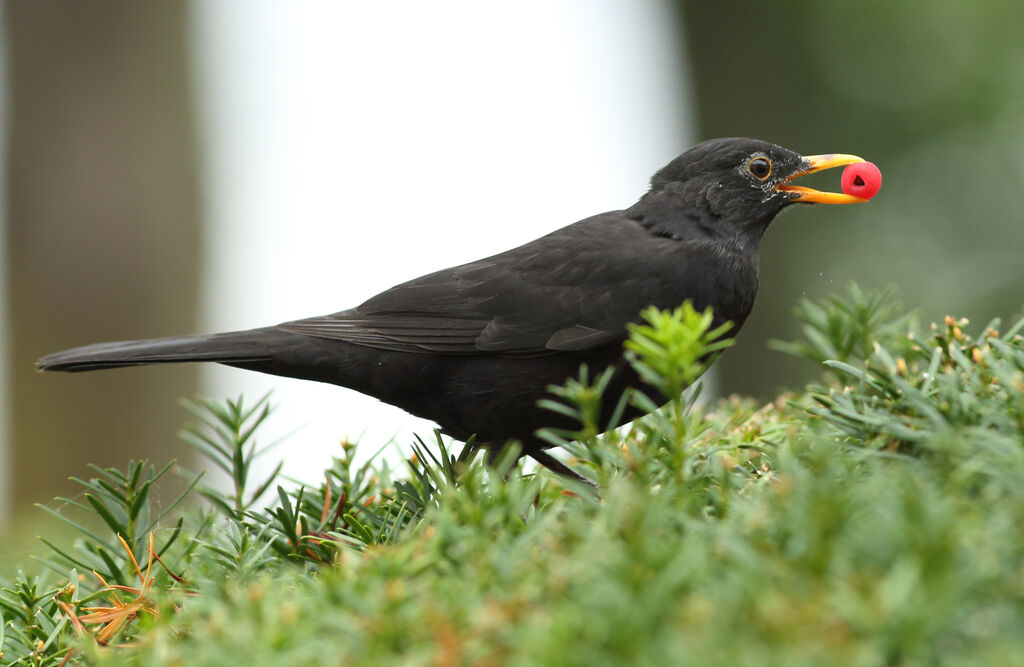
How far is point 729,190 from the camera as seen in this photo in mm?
3893

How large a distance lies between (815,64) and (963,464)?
377 inches

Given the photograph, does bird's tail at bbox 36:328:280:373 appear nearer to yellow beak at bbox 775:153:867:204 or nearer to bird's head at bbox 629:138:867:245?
bird's head at bbox 629:138:867:245

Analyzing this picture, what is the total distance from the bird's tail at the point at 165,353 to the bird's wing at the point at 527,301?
0.18 metres

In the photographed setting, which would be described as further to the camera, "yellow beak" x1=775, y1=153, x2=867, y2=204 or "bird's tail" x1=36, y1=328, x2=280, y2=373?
"yellow beak" x1=775, y1=153, x2=867, y2=204

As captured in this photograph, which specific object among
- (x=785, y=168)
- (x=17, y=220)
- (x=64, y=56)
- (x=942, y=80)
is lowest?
(x=785, y=168)

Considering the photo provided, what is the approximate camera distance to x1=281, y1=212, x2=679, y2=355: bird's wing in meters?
3.36

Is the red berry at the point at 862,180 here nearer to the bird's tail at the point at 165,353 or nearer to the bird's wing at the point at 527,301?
the bird's wing at the point at 527,301

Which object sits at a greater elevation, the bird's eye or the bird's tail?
the bird's eye

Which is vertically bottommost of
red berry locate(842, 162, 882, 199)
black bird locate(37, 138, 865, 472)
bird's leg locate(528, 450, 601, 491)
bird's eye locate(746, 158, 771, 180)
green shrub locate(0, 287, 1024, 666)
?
bird's leg locate(528, 450, 601, 491)

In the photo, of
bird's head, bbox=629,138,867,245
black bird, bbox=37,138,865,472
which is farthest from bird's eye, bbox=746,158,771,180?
black bird, bbox=37,138,865,472

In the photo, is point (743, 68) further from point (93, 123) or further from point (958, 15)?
point (93, 123)

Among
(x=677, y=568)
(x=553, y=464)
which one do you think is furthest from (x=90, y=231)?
(x=677, y=568)

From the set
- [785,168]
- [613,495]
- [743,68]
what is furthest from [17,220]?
[743,68]

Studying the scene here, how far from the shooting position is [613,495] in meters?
1.38
